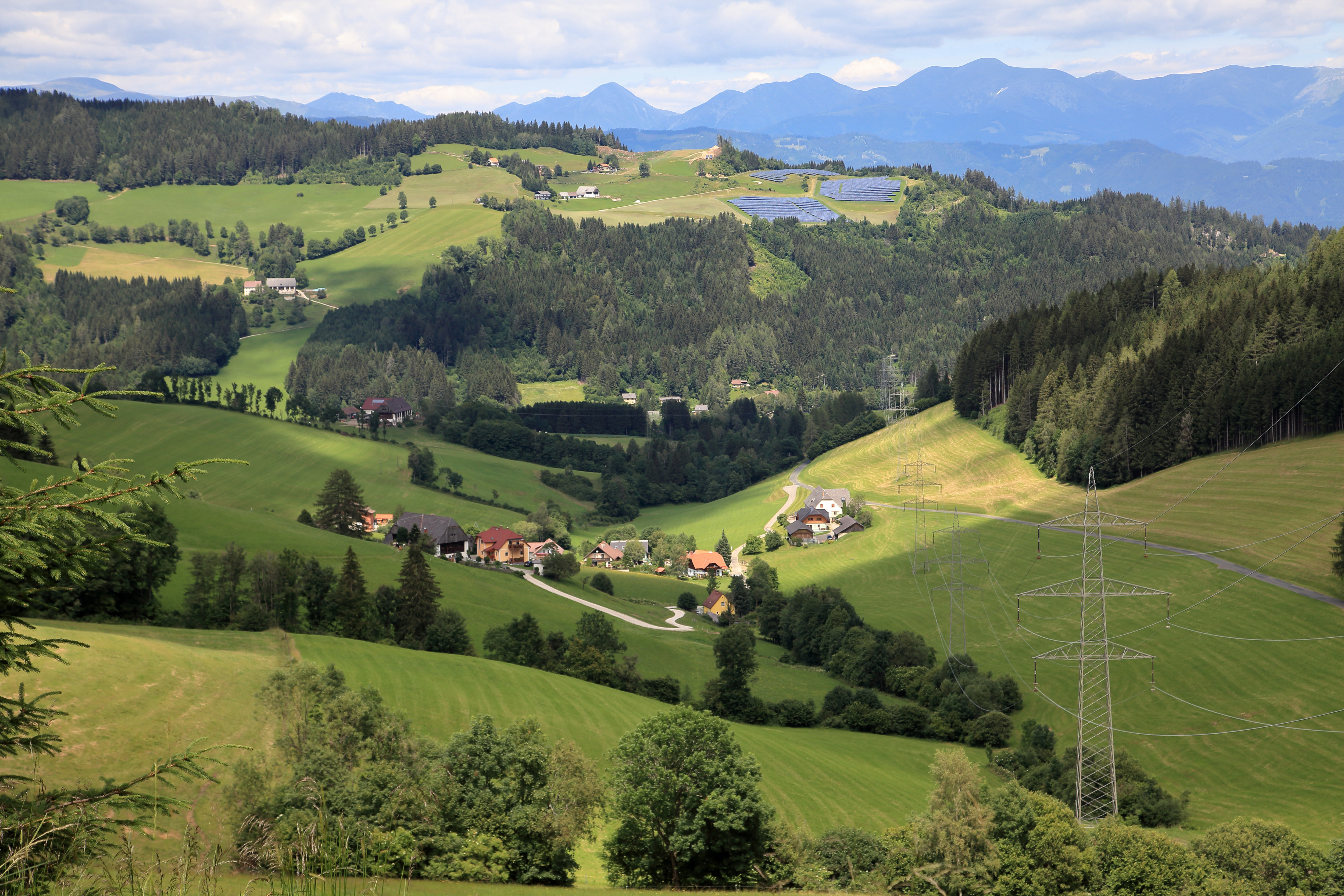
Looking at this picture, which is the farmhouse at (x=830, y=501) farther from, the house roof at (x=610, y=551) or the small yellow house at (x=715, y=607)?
the small yellow house at (x=715, y=607)

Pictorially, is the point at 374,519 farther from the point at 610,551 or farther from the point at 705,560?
the point at 705,560

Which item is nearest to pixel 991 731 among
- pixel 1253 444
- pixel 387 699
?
pixel 387 699

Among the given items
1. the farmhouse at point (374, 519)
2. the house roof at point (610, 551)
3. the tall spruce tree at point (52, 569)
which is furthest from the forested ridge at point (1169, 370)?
the tall spruce tree at point (52, 569)

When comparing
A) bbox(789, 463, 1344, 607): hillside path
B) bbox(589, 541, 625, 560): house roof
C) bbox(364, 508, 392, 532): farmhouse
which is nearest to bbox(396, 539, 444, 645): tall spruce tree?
bbox(364, 508, 392, 532): farmhouse

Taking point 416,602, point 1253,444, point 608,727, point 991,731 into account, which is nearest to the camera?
point 608,727

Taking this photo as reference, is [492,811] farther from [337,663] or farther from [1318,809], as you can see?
[1318,809]

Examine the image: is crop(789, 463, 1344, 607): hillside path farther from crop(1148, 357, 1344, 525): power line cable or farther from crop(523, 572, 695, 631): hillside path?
crop(523, 572, 695, 631): hillside path
